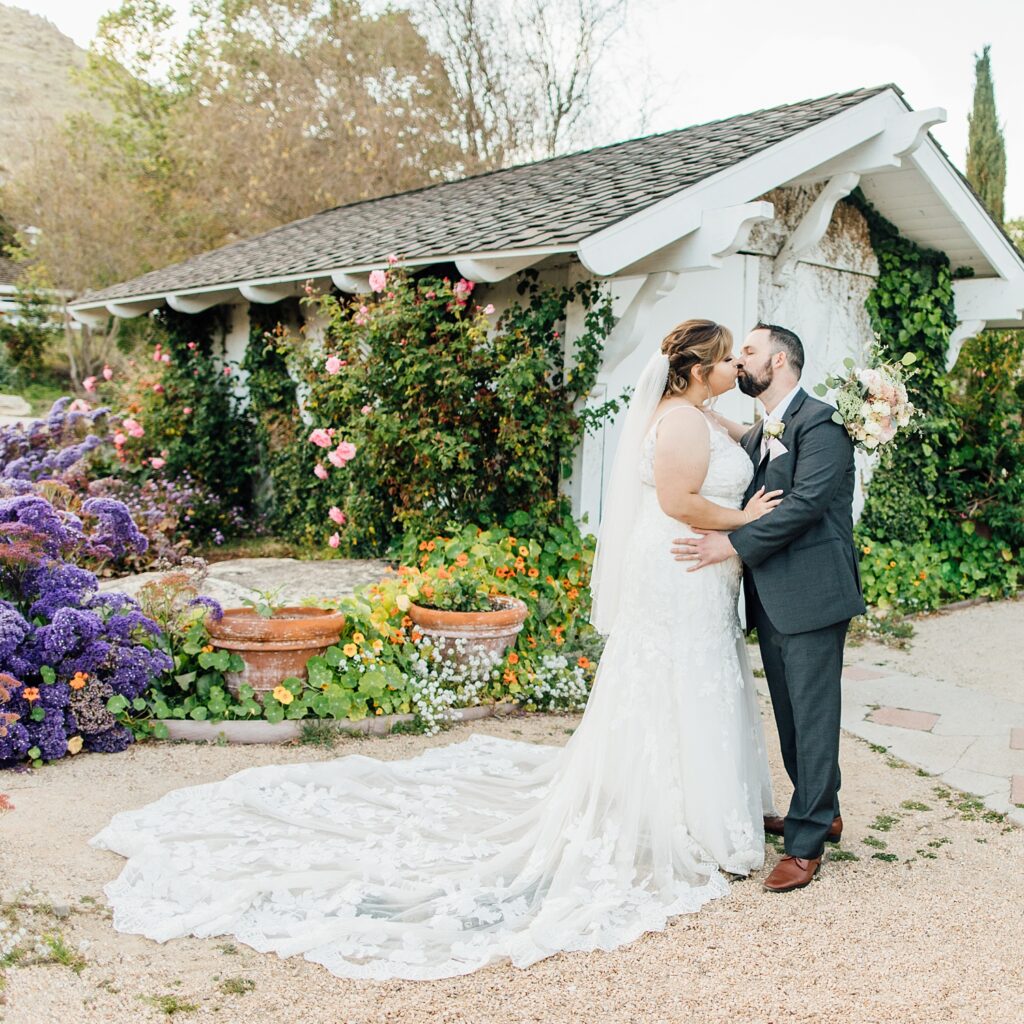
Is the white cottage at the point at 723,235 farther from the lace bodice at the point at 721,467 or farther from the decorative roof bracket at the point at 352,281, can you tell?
the lace bodice at the point at 721,467

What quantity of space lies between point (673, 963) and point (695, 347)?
2.11m

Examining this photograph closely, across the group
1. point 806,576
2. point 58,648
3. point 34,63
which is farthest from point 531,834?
point 34,63

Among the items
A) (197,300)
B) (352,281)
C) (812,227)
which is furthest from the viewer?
(197,300)

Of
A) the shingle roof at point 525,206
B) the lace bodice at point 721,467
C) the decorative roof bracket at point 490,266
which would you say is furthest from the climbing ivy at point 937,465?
the lace bodice at point 721,467

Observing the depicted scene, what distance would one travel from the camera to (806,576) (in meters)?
3.64

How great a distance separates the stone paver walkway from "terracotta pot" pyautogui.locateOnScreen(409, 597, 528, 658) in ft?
6.75

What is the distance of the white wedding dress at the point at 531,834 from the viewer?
3168mm

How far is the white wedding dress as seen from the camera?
3.17 m

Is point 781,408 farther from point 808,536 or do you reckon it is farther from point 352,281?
point 352,281

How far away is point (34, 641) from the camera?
183 inches

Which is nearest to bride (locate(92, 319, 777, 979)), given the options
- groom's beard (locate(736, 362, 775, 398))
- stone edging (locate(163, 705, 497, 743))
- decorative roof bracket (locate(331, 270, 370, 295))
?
groom's beard (locate(736, 362, 775, 398))

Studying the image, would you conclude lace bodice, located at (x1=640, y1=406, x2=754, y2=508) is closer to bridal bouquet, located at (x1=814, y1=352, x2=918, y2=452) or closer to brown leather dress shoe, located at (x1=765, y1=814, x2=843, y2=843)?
bridal bouquet, located at (x1=814, y1=352, x2=918, y2=452)

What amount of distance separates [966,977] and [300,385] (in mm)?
8313

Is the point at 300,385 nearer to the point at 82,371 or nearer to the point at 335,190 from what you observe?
the point at 335,190
